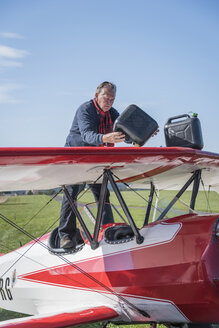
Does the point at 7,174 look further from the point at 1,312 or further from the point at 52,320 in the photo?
the point at 1,312

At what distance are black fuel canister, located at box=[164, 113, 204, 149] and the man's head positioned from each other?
2.31 feet

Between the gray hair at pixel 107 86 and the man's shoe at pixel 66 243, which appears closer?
the man's shoe at pixel 66 243

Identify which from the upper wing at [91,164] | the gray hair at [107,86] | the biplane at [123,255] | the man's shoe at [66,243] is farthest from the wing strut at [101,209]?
the gray hair at [107,86]

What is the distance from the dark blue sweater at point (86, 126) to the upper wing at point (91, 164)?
378mm

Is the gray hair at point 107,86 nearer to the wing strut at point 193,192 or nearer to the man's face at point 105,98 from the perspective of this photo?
the man's face at point 105,98

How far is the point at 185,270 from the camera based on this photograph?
3385mm

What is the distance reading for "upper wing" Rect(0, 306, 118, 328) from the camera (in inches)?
135

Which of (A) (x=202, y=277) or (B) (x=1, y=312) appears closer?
(A) (x=202, y=277)

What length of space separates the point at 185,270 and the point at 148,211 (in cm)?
139

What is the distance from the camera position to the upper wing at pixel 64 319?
342 centimetres

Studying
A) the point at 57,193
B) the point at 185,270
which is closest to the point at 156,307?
the point at 185,270

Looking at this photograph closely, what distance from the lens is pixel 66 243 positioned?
4.27 metres

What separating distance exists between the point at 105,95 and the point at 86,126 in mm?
480

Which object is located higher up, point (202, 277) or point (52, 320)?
point (202, 277)
